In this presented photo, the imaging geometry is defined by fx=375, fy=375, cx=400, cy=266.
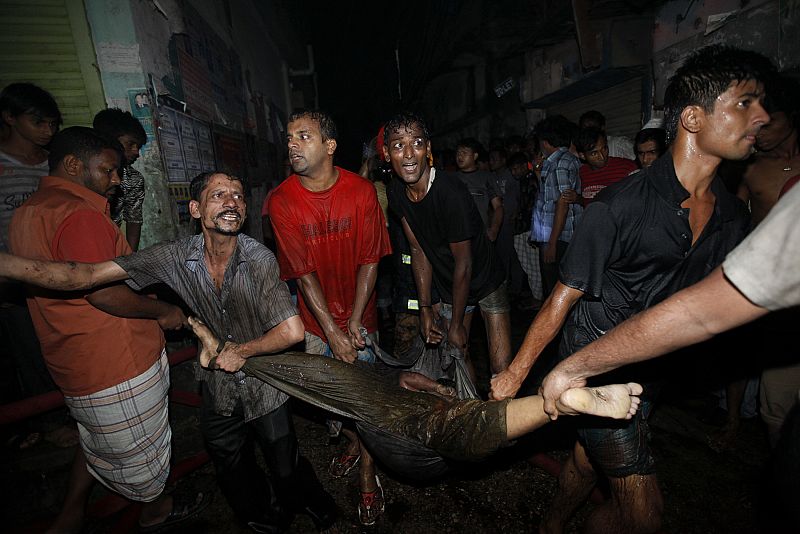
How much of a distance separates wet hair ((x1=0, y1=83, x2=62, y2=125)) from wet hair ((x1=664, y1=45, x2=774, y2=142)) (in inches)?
185

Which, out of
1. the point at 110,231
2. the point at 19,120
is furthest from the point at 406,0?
the point at 110,231

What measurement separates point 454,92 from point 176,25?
10.8 meters

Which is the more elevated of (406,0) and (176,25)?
(406,0)

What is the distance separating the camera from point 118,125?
11.6ft

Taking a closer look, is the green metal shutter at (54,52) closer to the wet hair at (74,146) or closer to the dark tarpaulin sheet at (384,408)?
the wet hair at (74,146)

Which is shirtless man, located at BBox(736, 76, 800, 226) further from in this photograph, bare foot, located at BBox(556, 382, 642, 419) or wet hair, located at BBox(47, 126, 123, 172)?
wet hair, located at BBox(47, 126, 123, 172)

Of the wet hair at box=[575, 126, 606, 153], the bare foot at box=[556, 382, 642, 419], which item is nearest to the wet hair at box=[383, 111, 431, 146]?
the bare foot at box=[556, 382, 642, 419]

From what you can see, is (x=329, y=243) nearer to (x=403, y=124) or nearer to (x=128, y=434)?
(x=403, y=124)

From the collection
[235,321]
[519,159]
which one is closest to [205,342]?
[235,321]

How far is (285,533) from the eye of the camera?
93.7 inches

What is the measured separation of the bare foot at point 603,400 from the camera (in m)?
1.34

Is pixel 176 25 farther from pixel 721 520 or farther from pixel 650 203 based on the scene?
pixel 721 520

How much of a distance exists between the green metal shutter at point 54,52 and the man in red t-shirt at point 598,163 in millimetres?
5236

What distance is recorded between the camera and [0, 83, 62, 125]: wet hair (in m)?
3.18
